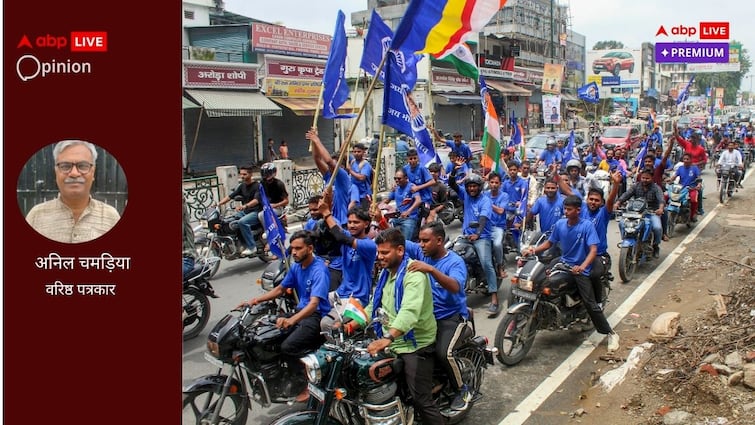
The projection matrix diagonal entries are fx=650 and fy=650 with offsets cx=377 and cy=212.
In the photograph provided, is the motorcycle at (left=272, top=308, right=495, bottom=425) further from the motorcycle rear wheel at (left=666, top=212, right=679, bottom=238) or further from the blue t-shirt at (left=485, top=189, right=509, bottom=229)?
the motorcycle rear wheel at (left=666, top=212, right=679, bottom=238)

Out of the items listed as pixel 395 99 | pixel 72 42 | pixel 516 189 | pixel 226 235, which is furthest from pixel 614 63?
pixel 72 42

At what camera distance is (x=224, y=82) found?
74.6 ft

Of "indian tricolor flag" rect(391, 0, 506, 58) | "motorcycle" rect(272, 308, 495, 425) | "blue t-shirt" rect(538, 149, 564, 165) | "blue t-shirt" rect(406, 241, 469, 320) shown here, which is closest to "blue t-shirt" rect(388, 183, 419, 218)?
"indian tricolor flag" rect(391, 0, 506, 58)

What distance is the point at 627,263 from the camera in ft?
30.0

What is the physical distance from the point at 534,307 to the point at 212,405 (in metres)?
3.17

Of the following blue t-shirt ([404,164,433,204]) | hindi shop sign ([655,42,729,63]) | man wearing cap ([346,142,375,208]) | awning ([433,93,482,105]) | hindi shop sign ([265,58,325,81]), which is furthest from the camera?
awning ([433,93,482,105])

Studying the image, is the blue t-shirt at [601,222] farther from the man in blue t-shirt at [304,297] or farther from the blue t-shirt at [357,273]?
the man in blue t-shirt at [304,297]

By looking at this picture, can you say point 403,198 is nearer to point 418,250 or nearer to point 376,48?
point 376,48

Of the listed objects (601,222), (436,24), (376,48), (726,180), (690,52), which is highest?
(690,52)

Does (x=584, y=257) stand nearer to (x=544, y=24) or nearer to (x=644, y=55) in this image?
(x=544, y=24)

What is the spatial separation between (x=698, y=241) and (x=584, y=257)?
20.7ft

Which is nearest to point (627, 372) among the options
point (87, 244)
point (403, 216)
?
point (403, 216)

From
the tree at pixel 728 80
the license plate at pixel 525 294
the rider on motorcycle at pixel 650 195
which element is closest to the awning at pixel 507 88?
the rider on motorcycle at pixel 650 195

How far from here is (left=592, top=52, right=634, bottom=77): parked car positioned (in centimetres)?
7094
